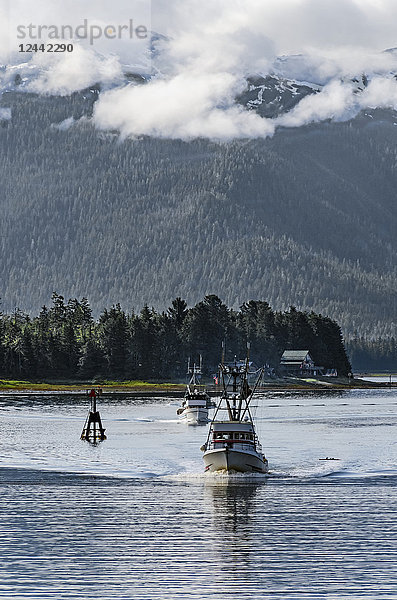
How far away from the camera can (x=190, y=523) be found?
62500 millimetres

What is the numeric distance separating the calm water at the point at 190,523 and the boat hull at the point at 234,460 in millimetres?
921

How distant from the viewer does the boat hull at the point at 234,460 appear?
8400cm

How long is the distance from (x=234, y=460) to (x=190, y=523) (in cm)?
2190

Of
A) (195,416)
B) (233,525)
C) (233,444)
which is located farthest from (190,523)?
(195,416)

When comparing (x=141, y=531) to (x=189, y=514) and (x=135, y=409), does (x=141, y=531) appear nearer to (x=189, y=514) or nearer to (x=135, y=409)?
(x=189, y=514)

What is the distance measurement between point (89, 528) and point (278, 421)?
3867 inches

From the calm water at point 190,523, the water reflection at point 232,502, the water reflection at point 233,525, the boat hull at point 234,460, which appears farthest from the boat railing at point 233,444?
the water reflection at point 233,525

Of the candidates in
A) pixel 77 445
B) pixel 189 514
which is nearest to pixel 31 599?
pixel 189 514

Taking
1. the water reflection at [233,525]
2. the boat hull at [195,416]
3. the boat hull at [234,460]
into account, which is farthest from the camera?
the boat hull at [195,416]

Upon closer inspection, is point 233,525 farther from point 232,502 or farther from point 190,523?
point 232,502

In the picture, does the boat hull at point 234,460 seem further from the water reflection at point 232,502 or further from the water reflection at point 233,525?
the water reflection at point 233,525

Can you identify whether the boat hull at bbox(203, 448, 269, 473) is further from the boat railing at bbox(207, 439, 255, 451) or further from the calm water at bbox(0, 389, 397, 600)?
the calm water at bbox(0, 389, 397, 600)

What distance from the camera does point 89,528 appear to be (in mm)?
60906

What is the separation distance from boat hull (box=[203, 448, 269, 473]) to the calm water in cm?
92
